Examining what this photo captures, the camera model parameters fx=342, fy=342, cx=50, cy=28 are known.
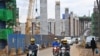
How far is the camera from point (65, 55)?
14.7 m

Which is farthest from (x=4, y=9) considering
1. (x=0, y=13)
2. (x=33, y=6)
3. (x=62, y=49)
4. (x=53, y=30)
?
(x=53, y=30)

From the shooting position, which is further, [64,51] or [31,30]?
[31,30]

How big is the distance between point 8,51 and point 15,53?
A: 7.64ft

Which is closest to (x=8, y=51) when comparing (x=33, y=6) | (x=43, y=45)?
(x=43, y=45)

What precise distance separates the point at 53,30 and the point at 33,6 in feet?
242

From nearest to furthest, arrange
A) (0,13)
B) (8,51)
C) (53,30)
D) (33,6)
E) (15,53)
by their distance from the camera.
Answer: (8,51) → (15,53) → (0,13) → (33,6) → (53,30)

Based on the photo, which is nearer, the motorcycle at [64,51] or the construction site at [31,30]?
the motorcycle at [64,51]

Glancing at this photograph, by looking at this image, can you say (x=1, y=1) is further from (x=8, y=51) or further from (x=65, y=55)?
(x=65, y=55)

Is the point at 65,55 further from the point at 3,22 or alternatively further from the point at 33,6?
the point at 33,6

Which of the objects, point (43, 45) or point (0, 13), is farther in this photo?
point (43, 45)

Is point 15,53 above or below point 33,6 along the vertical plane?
below

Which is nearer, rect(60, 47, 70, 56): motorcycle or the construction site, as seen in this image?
rect(60, 47, 70, 56): motorcycle

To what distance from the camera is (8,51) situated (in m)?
34.1

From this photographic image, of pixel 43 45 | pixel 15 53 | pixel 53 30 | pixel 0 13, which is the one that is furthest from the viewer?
pixel 53 30
